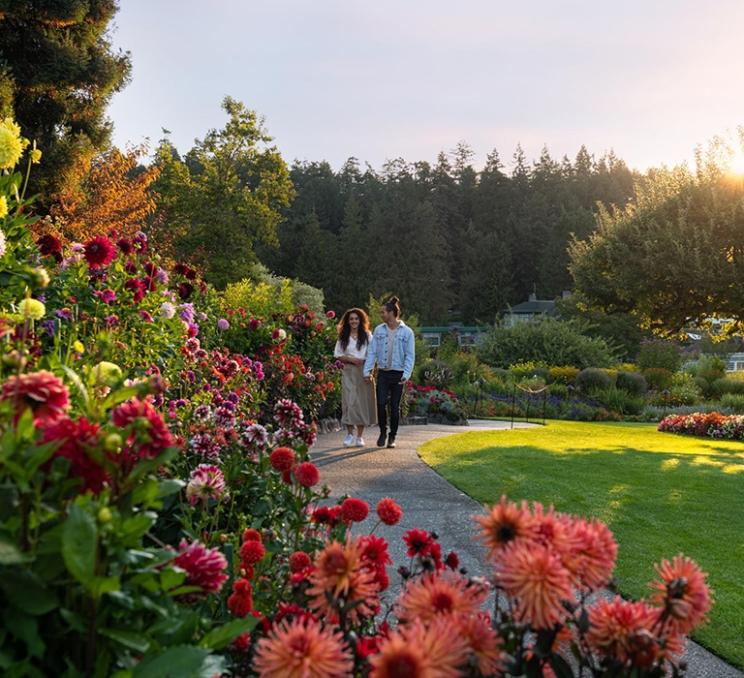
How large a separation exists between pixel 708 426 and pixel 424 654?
1656cm

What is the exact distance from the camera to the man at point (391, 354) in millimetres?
8562

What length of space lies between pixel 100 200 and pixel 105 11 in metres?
4.26

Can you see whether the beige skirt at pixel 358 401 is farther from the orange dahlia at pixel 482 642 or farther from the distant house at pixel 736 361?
the distant house at pixel 736 361

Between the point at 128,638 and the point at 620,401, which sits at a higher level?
the point at 128,638

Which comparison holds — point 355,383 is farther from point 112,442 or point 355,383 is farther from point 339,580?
point 112,442

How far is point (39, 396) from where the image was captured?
122 centimetres

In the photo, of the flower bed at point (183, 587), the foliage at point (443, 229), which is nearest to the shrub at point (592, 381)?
the flower bed at point (183, 587)

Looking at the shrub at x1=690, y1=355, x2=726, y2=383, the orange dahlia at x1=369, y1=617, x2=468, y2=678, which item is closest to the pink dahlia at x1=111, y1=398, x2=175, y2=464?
the orange dahlia at x1=369, y1=617, x2=468, y2=678

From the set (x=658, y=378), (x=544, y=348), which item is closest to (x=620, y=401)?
(x=658, y=378)

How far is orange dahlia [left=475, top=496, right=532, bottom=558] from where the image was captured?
4.25 feet

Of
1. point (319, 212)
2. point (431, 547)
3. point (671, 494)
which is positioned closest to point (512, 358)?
point (671, 494)

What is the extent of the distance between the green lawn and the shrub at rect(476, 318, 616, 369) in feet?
53.5

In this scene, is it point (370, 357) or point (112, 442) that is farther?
point (370, 357)

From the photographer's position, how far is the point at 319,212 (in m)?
72.7
